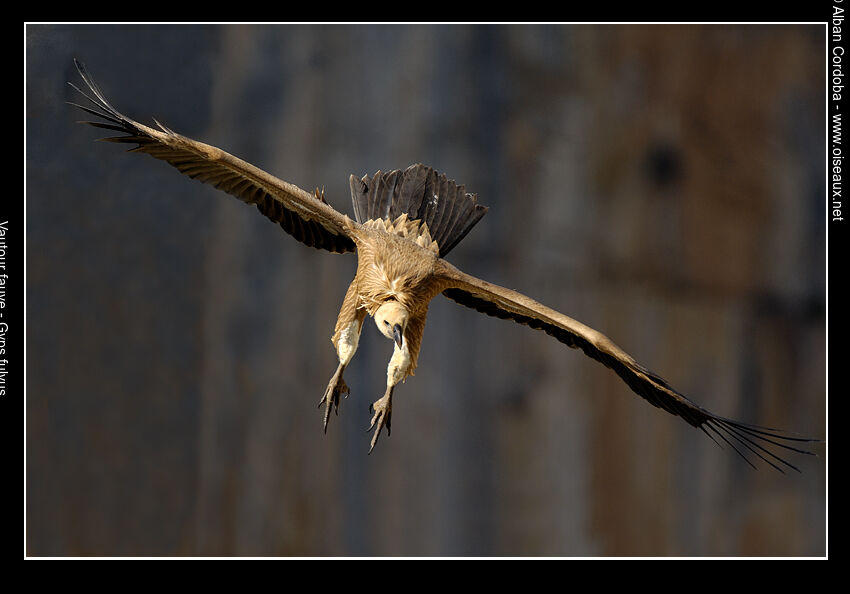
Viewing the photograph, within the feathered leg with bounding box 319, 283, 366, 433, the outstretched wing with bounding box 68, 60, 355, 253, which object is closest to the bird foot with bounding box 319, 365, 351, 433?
the feathered leg with bounding box 319, 283, 366, 433

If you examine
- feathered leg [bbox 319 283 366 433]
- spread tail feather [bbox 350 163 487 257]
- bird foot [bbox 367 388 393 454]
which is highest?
spread tail feather [bbox 350 163 487 257]

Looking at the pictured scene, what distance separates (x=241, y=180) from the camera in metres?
2.37

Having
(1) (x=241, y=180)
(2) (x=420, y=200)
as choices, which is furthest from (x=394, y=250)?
(1) (x=241, y=180)

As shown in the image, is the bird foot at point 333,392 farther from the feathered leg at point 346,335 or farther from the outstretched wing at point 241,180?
the outstretched wing at point 241,180

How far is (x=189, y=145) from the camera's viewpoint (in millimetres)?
2209

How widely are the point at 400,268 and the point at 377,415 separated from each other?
1.18 ft

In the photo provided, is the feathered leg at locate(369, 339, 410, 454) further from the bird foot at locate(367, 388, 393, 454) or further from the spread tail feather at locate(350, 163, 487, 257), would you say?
the spread tail feather at locate(350, 163, 487, 257)

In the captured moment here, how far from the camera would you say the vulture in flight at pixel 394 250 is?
86.8 inches

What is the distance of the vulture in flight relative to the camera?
2.21 meters

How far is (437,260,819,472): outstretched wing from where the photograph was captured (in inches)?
87.0

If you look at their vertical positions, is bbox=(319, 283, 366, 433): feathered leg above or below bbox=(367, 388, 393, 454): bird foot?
above

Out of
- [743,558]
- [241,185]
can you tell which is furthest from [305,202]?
[743,558]

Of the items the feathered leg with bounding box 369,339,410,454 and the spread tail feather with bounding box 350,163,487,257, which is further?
the spread tail feather with bounding box 350,163,487,257

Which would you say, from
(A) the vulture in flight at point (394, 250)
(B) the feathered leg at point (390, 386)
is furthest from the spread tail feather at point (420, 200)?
(B) the feathered leg at point (390, 386)
